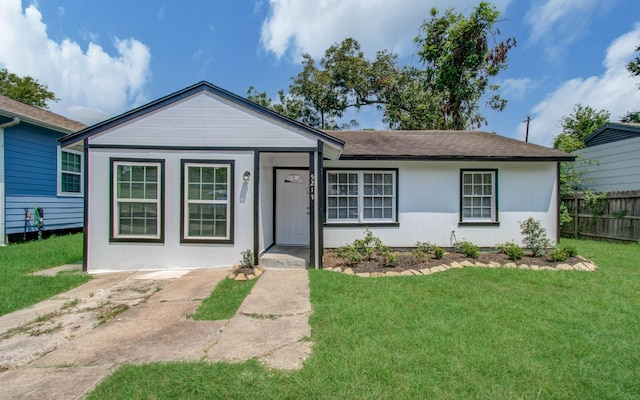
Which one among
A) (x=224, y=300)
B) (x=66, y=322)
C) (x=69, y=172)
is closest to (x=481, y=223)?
(x=224, y=300)

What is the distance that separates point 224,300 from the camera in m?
4.57

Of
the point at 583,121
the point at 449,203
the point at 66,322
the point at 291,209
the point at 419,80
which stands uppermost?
the point at 419,80

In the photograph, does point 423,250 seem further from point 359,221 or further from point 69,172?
point 69,172

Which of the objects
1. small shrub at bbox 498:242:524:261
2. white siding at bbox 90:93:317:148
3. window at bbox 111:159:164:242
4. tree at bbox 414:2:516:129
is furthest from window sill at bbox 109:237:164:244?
tree at bbox 414:2:516:129

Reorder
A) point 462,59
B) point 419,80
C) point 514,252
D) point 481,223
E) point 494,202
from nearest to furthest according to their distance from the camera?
point 514,252, point 481,223, point 494,202, point 462,59, point 419,80

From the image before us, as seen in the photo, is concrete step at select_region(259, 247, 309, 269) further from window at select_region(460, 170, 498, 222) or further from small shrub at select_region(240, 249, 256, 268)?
window at select_region(460, 170, 498, 222)

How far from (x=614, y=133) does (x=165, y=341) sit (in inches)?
648

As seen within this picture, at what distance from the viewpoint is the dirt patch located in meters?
3.17

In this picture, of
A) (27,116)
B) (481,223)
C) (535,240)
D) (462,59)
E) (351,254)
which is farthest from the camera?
(462,59)

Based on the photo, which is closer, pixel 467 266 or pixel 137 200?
pixel 137 200

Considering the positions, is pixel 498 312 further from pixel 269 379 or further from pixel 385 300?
pixel 269 379

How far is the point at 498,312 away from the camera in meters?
4.06

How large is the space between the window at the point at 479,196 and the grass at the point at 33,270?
9451mm

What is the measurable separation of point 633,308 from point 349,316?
159 inches
